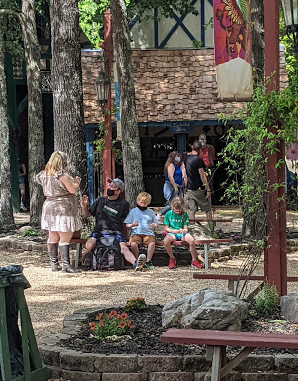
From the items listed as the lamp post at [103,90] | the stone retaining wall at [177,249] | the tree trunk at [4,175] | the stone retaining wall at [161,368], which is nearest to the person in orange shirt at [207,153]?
the lamp post at [103,90]

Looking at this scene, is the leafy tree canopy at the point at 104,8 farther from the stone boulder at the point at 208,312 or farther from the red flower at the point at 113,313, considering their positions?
the stone boulder at the point at 208,312

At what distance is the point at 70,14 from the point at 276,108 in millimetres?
8009

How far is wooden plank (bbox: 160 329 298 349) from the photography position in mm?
6082

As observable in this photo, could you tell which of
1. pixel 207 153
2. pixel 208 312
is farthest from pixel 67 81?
pixel 208 312

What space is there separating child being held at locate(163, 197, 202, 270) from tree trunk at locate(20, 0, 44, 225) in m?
5.46

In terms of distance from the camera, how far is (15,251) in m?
15.9

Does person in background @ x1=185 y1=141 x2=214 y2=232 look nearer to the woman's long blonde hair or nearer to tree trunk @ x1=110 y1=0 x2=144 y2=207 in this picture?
tree trunk @ x1=110 y1=0 x2=144 y2=207

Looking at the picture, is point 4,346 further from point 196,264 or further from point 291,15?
point 196,264

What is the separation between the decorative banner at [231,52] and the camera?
8.43m

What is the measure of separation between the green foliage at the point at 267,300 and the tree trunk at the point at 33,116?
10788 mm

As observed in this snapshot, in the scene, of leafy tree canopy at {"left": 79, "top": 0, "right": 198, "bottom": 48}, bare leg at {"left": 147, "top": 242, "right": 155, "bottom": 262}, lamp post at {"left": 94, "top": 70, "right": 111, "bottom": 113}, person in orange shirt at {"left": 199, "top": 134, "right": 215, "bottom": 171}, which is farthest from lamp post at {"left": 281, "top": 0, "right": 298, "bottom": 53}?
leafy tree canopy at {"left": 79, "top": 0, "right": 198, "bottom": 48}

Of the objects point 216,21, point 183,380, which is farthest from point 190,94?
point 183,380

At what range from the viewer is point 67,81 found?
15367mm

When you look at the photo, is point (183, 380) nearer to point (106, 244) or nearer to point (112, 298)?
point (112, 298)
